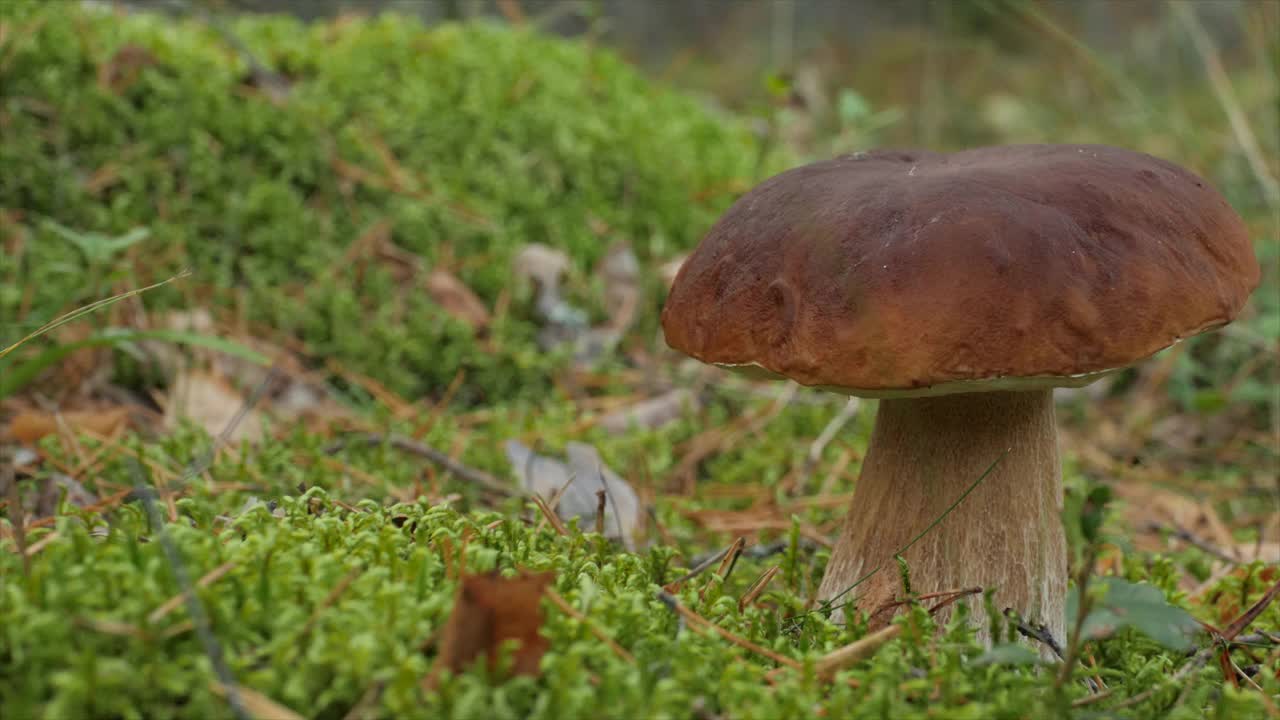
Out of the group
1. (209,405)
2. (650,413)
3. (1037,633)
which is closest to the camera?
(1037,633)

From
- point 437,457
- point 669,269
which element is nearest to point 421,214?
point 669,269

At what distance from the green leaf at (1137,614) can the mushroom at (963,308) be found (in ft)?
0.92

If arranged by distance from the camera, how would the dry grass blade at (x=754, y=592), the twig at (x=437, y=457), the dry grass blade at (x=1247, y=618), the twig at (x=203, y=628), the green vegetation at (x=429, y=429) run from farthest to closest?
the twig at (x=437, y=457)
the dry grass blade at (x=754, y=592)
the dry grass blade at (x=1247, y=618)
the green vegetation at (x=429, y=429)
the twig at (x=203, y=628)

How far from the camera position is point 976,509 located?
1.59 meters

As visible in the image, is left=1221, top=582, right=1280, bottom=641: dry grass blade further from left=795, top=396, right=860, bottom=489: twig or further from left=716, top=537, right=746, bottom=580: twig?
left=795, top=396, right=860, bottom=489: twig

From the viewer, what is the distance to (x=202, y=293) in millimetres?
2930

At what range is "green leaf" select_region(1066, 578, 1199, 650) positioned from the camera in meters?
1.04

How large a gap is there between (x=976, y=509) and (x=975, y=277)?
1.68 feet

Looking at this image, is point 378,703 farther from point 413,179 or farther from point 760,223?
point 413,179

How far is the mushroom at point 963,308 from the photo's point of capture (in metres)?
1.23

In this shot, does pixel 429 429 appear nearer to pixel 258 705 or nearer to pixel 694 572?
pixel 694 572

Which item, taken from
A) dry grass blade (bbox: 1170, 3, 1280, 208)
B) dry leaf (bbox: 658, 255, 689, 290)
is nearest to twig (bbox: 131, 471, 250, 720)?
dry leaf (bbox: 658, 255, 689, 290)

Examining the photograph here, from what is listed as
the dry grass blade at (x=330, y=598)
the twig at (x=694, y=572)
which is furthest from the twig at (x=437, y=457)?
the dry grass blade at (x=330, y=598)

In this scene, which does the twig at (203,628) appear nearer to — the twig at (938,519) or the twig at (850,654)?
the twig at (850,654)
